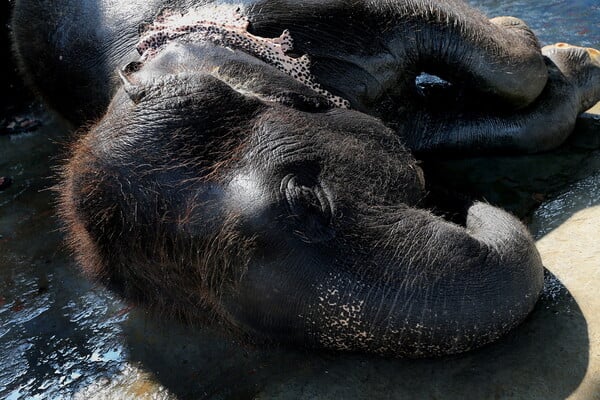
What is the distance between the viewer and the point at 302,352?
3174mm

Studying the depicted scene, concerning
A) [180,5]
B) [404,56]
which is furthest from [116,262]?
[404,56]

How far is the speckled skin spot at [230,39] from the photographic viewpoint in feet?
12.1

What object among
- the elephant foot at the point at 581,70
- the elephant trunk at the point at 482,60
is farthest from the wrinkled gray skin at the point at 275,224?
the elephant foot at the point at 581,70

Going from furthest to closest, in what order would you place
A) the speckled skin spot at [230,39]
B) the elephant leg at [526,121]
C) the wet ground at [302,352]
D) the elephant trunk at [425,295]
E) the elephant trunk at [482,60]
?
the elephant leg at [526,121] < the elephant trunk at [482,60] < the speckled skin spot at [230,39] < the wet ground at [302,352] < the elephant trunk at [425,295]

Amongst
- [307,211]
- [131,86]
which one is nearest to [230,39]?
[131,86]

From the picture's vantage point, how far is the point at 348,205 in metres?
2.96

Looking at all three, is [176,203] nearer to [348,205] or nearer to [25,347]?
[348,205]

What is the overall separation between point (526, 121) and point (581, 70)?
2.49 feet

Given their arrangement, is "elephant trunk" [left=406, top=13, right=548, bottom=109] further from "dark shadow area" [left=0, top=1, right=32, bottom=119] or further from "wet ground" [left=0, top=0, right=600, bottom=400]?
"dark shadow area" [left=0, top=1, right=32, bottom=119]

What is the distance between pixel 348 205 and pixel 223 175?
0.57 m

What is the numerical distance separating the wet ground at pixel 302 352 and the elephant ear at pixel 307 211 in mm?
662

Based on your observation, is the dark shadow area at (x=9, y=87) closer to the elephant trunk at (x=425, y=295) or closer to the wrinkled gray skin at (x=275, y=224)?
the wrinkled gray skin at (x=275, y=224)

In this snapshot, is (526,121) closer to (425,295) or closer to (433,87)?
(433,87)

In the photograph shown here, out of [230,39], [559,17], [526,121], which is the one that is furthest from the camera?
[559,17]
